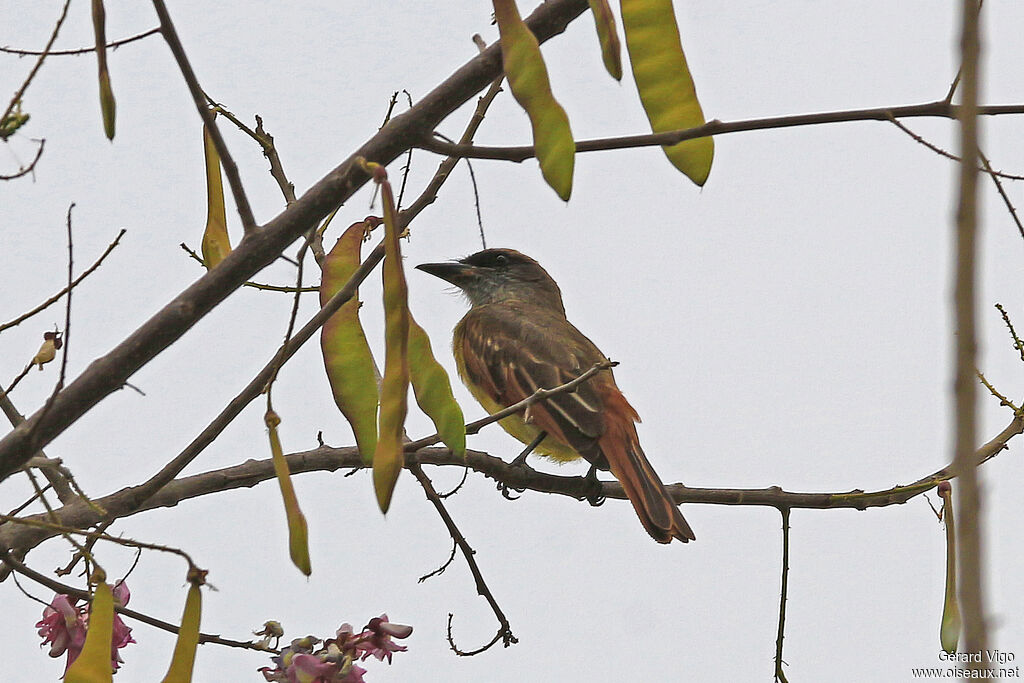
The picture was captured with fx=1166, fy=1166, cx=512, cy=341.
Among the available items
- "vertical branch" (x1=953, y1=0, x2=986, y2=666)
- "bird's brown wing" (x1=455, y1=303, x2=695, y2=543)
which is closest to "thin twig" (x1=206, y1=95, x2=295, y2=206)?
"bird's brown wing" (x1=455, y1=303, x2=695, y2=543)

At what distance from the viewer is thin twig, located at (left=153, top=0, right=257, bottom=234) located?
1.34 m

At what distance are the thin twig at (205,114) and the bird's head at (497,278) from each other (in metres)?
3.44

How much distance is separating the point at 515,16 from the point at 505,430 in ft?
8.98

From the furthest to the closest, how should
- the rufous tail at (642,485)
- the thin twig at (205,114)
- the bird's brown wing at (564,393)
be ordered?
the bird's brown wing at (564,393) < the rufous tail at (642,485) < the thin twig at (205,114)

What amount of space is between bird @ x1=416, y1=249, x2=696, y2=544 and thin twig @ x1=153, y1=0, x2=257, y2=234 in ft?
4.73

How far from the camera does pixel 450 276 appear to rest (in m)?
4.89

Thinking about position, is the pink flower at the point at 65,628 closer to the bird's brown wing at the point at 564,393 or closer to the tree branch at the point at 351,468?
the tree branch at the point at 351,468

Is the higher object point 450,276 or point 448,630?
point 450,276

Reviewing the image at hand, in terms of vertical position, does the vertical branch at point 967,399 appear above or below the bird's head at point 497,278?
below

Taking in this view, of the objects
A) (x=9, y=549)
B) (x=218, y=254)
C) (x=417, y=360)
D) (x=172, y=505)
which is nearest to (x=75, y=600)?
(x=9, y=549)

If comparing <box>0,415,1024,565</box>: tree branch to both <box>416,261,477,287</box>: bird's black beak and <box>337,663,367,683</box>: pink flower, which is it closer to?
<box>337,663,367,683</box>: pink flower

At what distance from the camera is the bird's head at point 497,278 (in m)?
4.92

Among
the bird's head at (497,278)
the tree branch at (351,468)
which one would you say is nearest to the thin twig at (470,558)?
the tree branch at (351,468)

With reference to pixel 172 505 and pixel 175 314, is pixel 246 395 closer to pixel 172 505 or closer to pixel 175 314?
pixel 175 314
